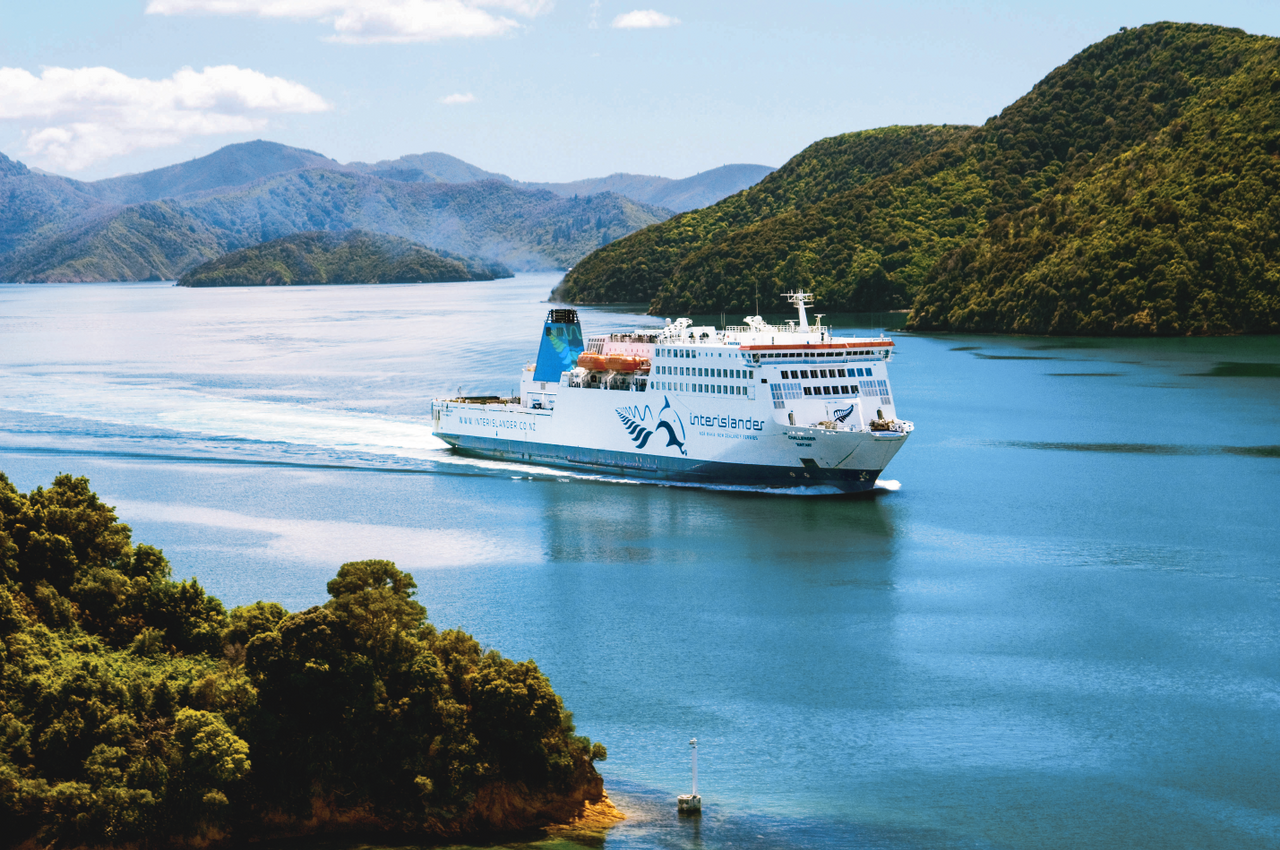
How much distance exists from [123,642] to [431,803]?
6.85 meters

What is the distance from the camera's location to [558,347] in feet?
171

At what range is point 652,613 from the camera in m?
30.2

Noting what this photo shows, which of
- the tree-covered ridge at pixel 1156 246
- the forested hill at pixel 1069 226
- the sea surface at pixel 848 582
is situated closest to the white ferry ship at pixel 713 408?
the sea surface at pixel 848 582

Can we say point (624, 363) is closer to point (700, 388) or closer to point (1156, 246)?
point (700, 388)

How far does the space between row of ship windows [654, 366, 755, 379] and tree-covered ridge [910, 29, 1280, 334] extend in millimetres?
68386

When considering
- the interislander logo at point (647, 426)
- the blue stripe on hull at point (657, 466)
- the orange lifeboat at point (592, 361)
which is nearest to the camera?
the blue stripe on hull at point (657, 466)

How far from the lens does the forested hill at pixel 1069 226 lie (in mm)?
102375

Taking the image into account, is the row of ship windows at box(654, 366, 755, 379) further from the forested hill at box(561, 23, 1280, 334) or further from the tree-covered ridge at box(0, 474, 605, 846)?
the forested hill at box(561, 23, 1280, 334)

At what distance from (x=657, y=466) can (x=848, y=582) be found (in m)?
14.6

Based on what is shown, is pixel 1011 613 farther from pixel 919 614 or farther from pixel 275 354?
pixel 275 354

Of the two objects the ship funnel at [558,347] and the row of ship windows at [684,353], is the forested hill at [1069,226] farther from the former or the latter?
the row of ship windows at [684,353]

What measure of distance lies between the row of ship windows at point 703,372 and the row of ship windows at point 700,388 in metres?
0.32

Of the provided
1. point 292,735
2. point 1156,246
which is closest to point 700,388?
point 292,735

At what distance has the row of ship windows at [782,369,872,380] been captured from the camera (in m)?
42.7
